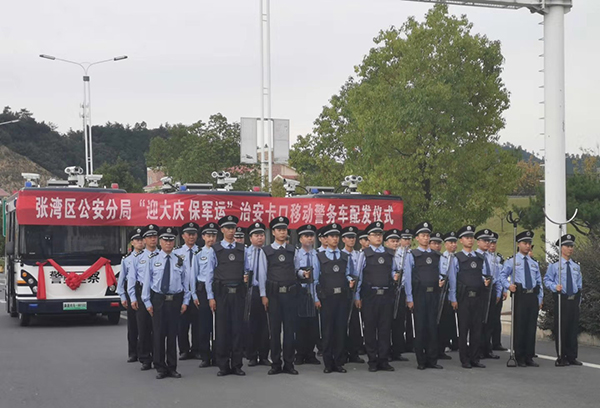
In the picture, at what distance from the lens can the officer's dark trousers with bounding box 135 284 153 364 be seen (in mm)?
11656

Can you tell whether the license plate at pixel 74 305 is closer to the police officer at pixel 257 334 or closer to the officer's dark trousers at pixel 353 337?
the police officer at pixel 257 334

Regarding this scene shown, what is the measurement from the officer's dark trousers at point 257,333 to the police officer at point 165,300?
3.67ft

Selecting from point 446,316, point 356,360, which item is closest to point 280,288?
point 356,360

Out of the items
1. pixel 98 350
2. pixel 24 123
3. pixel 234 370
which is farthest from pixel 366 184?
pixel 24 123

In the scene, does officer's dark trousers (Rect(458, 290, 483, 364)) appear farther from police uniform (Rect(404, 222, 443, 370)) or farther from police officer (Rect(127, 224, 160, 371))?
police officer (Rect(127, 224, 160, 371))

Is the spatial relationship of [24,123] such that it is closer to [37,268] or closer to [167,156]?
[167,156]

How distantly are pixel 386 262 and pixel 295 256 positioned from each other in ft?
3.70

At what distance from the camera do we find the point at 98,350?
14008 millimetres

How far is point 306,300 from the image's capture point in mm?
11859

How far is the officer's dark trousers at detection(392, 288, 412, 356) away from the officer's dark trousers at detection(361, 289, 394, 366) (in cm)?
97

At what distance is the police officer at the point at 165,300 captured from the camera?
11.2 meters

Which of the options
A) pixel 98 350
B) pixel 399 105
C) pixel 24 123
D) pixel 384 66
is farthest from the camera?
pixel 24 123

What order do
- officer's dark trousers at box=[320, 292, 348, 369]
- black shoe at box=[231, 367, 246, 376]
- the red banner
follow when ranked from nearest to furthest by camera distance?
black shoe at box=[231, 367, 246, 376] < officer's dark trousers at box=[320, 292, 348, 369] < the red banner

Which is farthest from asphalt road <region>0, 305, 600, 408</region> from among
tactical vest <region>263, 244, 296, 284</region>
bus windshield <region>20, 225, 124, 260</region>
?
bus windshield <region>20, 225, 124, 260</region>
